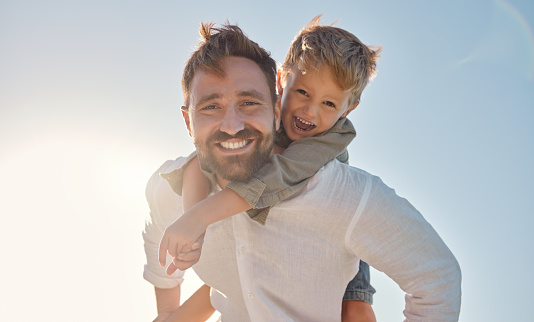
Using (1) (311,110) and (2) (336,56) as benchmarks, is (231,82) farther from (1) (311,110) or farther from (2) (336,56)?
(2) (336,56)

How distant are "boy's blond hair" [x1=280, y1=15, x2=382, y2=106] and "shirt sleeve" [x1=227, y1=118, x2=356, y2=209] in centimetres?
58

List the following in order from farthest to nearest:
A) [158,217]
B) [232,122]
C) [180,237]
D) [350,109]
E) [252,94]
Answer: [158,217], [350,109], [252,94], [232,122], [180,237]

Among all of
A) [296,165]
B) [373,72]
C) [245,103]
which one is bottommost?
[296,165]

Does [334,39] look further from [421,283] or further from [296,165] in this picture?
[421,283]

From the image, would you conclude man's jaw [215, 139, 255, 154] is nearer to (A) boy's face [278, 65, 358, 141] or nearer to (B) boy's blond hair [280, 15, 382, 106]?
(A) boy's face [278, 65, 358, 141]

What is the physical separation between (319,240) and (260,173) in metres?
0.56

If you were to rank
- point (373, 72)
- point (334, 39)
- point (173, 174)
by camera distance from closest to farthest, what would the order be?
1. point (173, 174)
2. point (334, 39)
3. point (373, 72)

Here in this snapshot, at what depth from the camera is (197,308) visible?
3.55 meters

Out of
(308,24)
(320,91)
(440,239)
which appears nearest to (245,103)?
(320,91)

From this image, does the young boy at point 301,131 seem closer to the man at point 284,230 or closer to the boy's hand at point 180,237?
the boy's hand at point 180,237

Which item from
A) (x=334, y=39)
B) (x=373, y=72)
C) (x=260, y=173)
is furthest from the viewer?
(x=373, y=72)

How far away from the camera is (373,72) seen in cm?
343

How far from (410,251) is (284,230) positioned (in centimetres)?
71

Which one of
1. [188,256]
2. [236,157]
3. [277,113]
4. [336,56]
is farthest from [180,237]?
[336,56]
